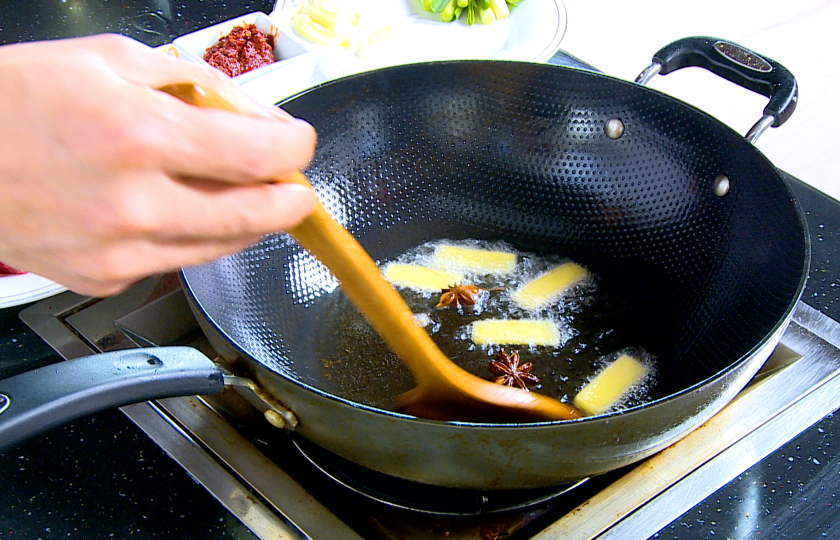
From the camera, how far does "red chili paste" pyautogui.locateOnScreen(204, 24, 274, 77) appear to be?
103 centimetres

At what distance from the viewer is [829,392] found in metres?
0.61

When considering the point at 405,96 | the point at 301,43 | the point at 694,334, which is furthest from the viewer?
the point at 301,43

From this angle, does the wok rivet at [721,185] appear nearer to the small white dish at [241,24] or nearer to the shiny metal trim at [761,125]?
the shiny metal trim at [761,125]

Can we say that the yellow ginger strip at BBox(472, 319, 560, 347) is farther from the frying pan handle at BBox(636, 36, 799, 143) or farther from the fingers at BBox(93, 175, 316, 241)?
the fingers at BBox(93, 175, 316, 241)

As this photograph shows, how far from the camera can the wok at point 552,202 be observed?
0.67 meters

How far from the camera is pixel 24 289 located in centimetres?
67

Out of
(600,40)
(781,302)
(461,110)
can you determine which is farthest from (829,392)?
(600,40)

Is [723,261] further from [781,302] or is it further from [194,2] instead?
[194,2]

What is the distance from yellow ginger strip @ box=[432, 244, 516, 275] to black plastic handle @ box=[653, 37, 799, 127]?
293 millimetres

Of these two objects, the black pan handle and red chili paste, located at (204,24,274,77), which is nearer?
the black pan handle

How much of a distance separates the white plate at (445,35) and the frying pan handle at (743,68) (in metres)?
0.31

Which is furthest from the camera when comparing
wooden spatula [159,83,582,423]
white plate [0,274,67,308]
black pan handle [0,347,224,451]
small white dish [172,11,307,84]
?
small white dish [172,11,307,84]

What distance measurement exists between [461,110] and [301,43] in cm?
39

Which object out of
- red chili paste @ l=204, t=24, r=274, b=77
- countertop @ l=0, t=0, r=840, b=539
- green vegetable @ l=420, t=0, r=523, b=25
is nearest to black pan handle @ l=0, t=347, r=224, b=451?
countertop @ l=0, t=0, r=840, b=539
